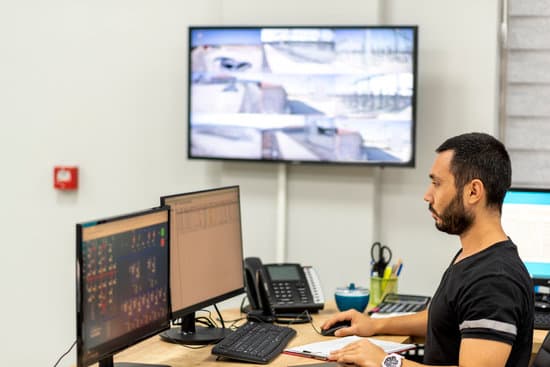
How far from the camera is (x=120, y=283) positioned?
2.28 metres

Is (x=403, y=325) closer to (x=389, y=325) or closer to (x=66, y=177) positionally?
(x=389, y=325)

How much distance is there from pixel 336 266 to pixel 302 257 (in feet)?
0.53

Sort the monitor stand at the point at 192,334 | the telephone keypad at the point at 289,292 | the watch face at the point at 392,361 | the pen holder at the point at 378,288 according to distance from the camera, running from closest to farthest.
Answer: the watch face at the point at 392,361 → the monitor stand at the point at 192,334 → the telephone keypad at the point at 289,292 → the pen holder at the point at 378,288

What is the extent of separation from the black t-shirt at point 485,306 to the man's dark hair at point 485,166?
0.14 m

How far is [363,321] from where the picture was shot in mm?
2916

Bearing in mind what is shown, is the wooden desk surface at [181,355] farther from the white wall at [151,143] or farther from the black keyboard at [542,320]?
the white wall at [151,143]

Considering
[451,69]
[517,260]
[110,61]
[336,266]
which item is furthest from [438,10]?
[517,260]

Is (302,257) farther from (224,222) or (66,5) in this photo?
(66,5)

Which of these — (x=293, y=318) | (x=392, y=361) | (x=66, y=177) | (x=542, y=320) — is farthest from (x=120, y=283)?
(x=66, y=177)

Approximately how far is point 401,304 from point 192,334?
88 centimetres

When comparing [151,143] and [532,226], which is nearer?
[532,226]

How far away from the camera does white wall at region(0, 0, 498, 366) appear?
3904 millimetres

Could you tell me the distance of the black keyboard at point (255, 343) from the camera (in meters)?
2.59

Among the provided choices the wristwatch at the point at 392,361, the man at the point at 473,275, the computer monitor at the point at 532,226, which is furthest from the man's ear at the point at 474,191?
the computer monitor at the point at 532,226
